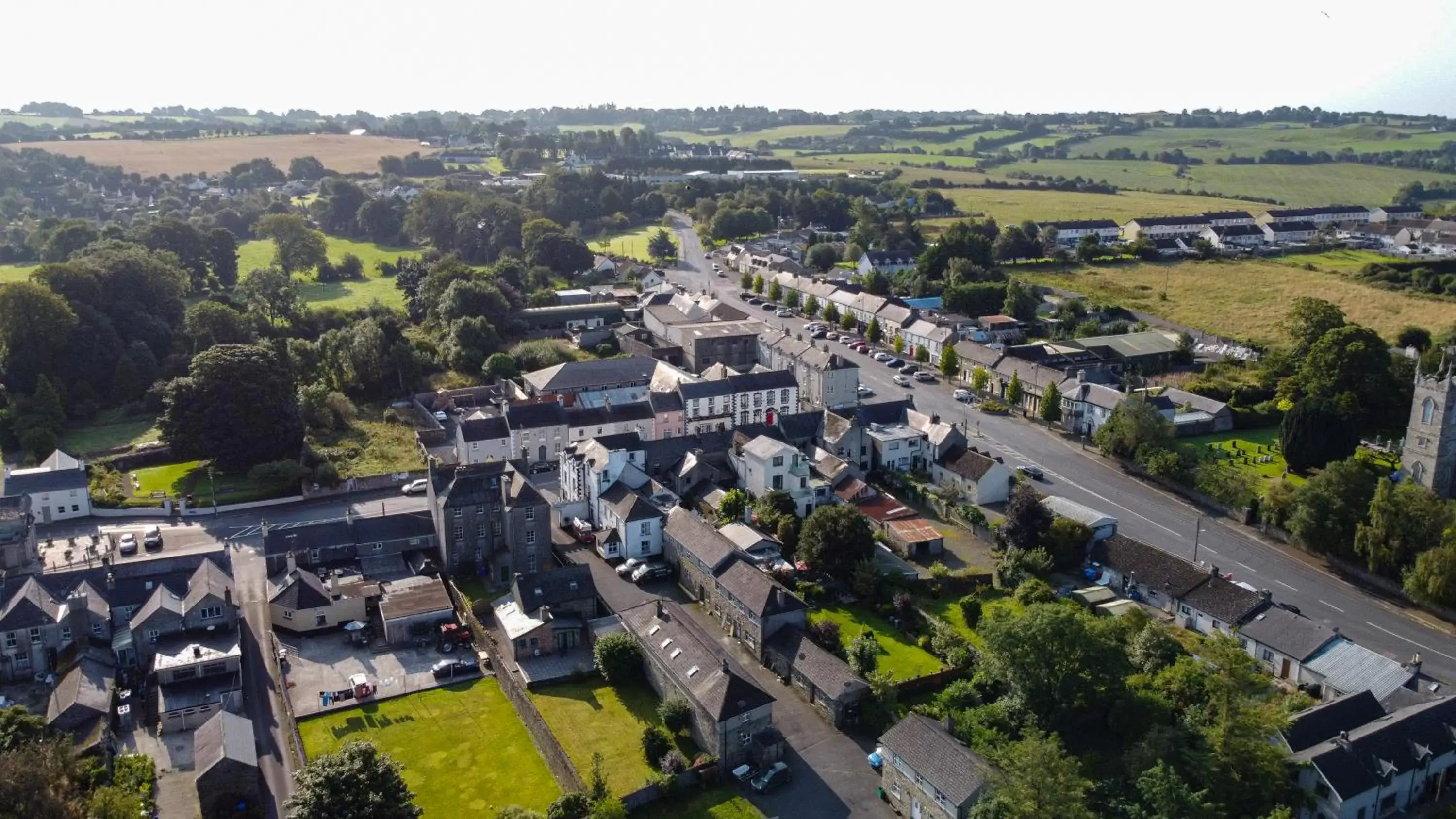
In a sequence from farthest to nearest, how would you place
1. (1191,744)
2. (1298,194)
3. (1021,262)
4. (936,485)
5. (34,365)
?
1. (1298,194)
2. (1021,262)
3. (34,365)
4. (936,485)
5. (1191,744)

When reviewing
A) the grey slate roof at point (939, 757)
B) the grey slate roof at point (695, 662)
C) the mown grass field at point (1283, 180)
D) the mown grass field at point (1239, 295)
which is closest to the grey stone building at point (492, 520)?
the grey slate roof at point (695, 662)

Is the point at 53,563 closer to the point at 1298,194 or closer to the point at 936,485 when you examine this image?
the point at 936,485

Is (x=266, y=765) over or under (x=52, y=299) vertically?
under

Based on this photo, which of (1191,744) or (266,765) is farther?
(266,765)

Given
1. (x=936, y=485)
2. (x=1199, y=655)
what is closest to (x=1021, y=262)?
(x=936, y=485)

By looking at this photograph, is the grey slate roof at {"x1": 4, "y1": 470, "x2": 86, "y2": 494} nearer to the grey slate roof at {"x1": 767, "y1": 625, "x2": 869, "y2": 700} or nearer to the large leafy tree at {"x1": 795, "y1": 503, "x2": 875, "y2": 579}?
the large leafy tree at {"x1": 795, "y1": 503, "x2": 875, "y2": 579}

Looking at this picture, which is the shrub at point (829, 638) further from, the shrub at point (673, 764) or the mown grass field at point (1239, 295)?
the mown grass field at point (1239, 295)

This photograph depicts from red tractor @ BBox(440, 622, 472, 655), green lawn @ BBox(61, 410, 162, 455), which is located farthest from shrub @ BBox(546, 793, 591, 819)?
green lawn @ BBox(61, 410, 162, 455)
